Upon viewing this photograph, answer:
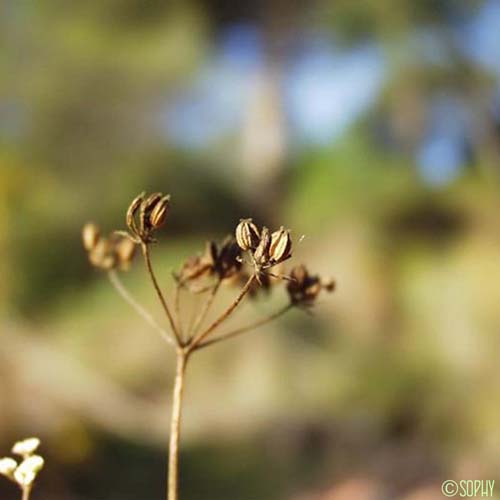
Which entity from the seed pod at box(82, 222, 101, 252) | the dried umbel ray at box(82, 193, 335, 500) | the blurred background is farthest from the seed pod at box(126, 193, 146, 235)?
the blurred background

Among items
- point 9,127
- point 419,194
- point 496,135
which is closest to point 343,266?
point 419,194

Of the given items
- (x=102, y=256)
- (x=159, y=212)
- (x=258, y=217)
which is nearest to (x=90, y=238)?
(x=102, y=256)

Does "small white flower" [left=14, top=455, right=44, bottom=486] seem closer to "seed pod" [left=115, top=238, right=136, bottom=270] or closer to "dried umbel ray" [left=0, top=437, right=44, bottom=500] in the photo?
"dried umbel ray" [left=0, top=437, right=44, bottom=500]

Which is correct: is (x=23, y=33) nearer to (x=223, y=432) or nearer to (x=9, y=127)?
(x=9, y=127)

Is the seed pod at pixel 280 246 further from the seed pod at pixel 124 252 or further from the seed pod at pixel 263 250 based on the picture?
the seed pod at pixel 124 252

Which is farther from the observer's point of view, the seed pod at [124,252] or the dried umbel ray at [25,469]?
the seed pod at [124,252]

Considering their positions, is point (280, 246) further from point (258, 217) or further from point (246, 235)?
point (258, 217)

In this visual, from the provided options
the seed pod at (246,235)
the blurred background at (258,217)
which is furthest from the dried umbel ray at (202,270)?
the blurred background at (258,217)
